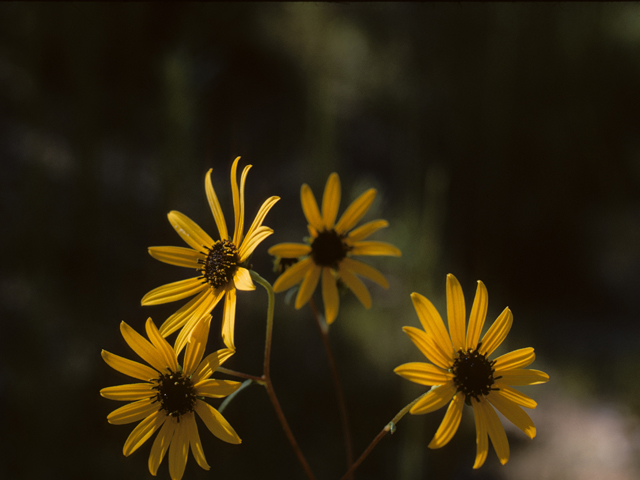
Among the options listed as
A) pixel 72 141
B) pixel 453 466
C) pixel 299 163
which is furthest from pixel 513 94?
pixel 72 141

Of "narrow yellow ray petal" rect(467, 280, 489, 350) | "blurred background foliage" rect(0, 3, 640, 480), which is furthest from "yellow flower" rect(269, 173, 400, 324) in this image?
"blurred background foliage" rect(0, 3, 640, 480)

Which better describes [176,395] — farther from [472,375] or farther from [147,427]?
[472,375]

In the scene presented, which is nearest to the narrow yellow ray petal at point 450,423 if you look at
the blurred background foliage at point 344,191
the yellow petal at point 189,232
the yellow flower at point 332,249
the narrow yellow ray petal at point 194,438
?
the yellow flower at point 332,249

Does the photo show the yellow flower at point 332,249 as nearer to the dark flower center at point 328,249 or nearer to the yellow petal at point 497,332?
the dark flower center at point 328,249

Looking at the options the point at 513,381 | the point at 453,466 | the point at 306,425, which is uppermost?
Answer: the point at 513,381

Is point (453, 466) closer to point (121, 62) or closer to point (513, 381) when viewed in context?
point (513, 381)

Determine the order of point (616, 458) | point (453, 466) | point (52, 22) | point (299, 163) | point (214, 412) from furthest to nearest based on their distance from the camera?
point (299, 163) → point (616, 458) → point (453, 466) → point (52, 22) → point (214, 412)
